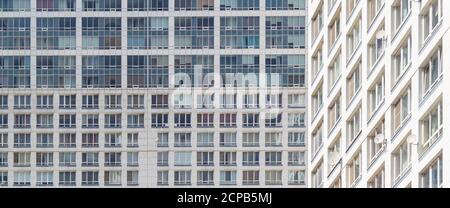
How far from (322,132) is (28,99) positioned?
121601 mm

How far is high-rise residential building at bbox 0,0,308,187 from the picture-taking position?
7210 inches

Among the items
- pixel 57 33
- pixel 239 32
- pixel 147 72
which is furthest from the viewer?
pixel 57 33

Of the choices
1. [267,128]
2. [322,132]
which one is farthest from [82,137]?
[322,132]

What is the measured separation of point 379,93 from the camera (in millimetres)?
57000

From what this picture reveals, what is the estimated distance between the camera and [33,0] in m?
188

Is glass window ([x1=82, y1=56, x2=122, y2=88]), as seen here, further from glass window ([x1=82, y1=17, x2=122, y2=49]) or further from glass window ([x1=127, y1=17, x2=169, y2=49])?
glass window ([x1=127, y1=17, x2=169, y2=49])

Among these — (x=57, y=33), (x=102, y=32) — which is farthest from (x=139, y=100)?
(x=57, y=33)

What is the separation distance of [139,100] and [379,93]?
442 feet

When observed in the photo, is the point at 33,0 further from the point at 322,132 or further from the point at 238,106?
the point at 322,132

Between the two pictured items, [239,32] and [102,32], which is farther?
[102,32]

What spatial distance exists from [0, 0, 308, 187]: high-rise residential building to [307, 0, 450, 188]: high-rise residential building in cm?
10565

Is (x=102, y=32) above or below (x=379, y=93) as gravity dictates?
above

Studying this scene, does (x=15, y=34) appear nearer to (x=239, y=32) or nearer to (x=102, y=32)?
(x=102, y=32)

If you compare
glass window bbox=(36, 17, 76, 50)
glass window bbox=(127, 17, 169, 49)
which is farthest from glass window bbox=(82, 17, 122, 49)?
glass window bbox=(36, 17, 76, 50)
